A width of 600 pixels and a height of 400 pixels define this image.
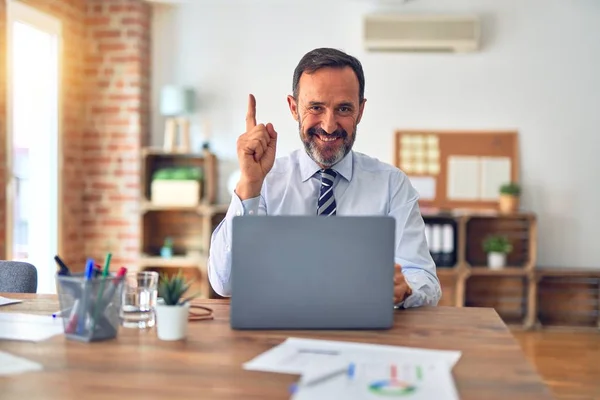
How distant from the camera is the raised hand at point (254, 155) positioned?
192 cm

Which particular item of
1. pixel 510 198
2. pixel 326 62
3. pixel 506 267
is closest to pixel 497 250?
pixel 506 267

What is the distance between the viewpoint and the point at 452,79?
558cm

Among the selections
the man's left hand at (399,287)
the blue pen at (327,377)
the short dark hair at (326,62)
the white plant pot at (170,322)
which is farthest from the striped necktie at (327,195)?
the blue pen at (327,377)

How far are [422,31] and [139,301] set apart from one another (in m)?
4.35

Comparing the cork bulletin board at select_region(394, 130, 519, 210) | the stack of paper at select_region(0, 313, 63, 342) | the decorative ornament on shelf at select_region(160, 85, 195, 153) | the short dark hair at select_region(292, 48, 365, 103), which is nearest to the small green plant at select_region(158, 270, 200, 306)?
the stack of paper at select_region(0, 313, 63, 342)

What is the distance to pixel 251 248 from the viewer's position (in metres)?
1.44

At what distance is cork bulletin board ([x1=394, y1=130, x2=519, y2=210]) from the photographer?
5559mm

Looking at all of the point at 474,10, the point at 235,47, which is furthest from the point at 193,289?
the point at 474,10

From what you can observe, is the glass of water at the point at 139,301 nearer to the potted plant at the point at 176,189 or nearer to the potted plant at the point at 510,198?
the potted plant at the point at 176,189

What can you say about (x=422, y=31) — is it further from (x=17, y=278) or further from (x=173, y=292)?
(x=173, y=292)

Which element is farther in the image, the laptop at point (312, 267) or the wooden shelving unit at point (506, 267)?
the wooden shelving unit at point (506, 267)

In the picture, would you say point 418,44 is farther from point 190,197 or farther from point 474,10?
point 190,197

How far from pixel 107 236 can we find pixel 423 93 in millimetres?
2754

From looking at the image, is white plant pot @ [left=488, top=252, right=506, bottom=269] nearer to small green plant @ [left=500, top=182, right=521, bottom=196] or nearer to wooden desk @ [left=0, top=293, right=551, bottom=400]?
small green plant @ [left=500, top=182, right=521, bottom=196]
